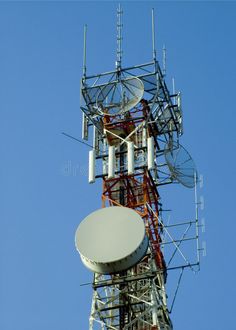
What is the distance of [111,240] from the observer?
44.9m

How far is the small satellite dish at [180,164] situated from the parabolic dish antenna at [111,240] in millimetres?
5906

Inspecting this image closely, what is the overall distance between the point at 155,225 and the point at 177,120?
21.4ft

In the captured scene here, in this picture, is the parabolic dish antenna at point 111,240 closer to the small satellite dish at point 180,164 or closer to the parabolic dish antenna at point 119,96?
the small satellite dish at point 180,164

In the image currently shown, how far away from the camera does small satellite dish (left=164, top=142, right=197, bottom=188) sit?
50812mm

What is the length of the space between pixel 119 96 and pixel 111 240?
8.89 metres

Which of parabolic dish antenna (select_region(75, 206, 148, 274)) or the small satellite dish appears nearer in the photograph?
parabolic dish antenna (select_region(75, 206, 148, 274))

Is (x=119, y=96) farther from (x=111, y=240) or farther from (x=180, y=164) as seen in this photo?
(x=111, y=240)

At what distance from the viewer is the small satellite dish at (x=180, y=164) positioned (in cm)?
5081

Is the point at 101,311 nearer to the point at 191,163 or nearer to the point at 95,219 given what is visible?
the point at 95,219

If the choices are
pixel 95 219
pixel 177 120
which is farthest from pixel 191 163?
pixel 95 219

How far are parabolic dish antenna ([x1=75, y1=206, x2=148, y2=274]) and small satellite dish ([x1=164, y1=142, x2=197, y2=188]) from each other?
5.91m

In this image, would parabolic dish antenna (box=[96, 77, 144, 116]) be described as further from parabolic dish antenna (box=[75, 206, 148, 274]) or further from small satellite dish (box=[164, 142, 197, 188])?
parabolic dish antenna (box=[75, 206, 148, 274])

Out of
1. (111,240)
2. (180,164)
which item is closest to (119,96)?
(180,164)

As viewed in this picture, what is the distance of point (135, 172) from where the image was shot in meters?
48.9
